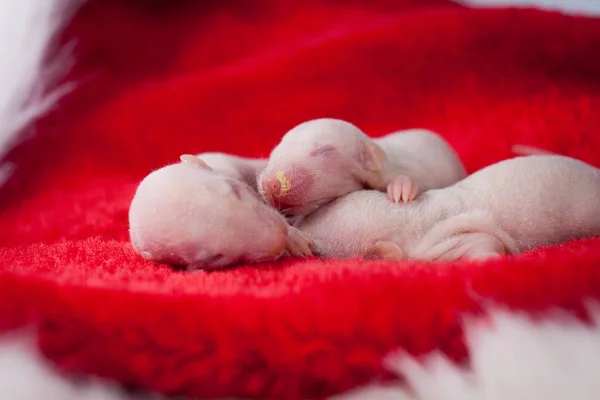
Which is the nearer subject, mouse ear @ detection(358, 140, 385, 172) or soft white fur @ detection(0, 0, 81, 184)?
mouse ear @ detection(358, 140, 385, 172)

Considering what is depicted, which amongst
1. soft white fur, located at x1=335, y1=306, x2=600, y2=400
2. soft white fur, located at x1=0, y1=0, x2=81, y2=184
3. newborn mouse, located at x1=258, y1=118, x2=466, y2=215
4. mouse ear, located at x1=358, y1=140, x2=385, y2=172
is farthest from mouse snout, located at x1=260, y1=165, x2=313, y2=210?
soft white fur, located at x1=0, y1=0, x2=81, y2=184

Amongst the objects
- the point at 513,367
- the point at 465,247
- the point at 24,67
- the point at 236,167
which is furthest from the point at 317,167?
the point at 24,67

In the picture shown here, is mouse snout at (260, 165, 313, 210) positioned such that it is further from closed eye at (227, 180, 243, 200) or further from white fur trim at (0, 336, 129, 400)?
white fur trim at (0, 336, 129, 400)

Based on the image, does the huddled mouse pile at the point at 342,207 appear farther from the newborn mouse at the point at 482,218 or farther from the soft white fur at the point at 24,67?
the soft white fur at the point at 24,67

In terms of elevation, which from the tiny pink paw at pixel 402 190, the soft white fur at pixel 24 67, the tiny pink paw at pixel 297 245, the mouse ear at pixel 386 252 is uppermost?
the soft white fur at pixel 24 67

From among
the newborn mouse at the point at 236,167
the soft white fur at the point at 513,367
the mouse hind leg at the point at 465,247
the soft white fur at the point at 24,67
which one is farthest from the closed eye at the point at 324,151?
the soft white fur at the point at 24,67
